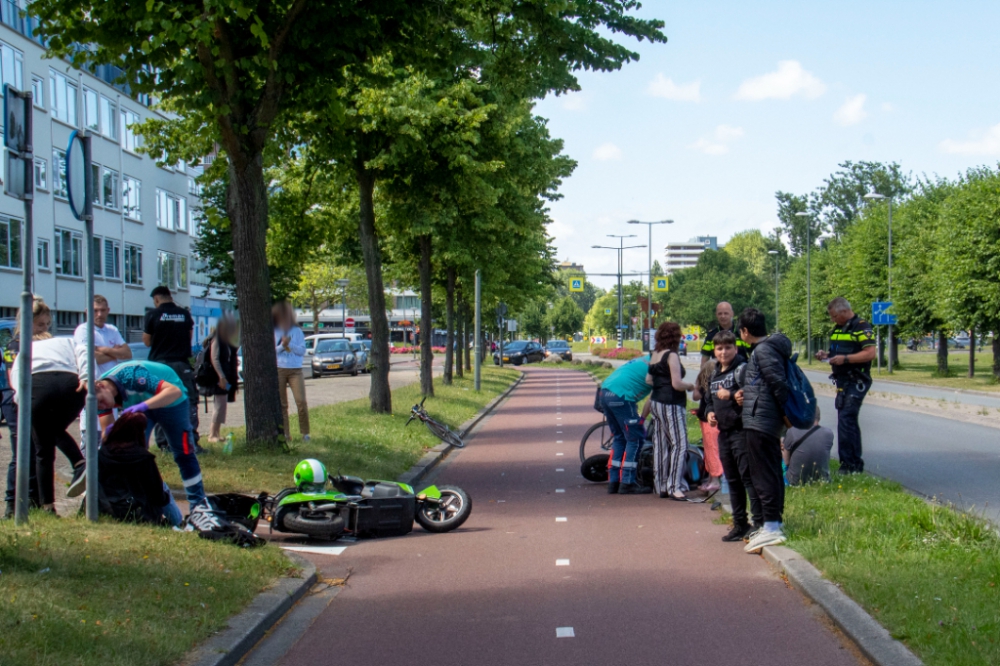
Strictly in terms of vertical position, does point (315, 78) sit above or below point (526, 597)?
above

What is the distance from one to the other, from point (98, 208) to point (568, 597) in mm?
42147

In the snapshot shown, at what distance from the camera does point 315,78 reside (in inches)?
464

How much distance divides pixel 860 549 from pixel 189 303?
186 feet

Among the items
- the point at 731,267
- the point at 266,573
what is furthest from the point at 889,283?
the point at 731,267

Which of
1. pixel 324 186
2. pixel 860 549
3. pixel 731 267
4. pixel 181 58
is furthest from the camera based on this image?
pixel 731 267

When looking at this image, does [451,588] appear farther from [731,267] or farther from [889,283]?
A: [731,267]

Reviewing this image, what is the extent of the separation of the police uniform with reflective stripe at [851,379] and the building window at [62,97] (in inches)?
1396

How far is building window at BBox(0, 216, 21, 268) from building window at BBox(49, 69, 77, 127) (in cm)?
504

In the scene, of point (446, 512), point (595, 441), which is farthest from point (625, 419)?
point (446, 512)

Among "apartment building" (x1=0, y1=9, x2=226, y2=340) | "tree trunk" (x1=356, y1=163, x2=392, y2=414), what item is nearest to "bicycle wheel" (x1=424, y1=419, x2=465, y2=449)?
"tree trunk" (x1=356, y1=163, x2=392, y2=414)

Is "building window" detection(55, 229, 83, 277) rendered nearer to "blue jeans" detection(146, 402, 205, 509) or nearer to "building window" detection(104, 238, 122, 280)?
"building window" detection(104, 238, 122, 280)

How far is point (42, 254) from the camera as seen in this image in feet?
131

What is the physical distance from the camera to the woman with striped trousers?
1077 centimetres

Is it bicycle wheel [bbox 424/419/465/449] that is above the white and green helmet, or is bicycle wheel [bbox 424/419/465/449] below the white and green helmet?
below
